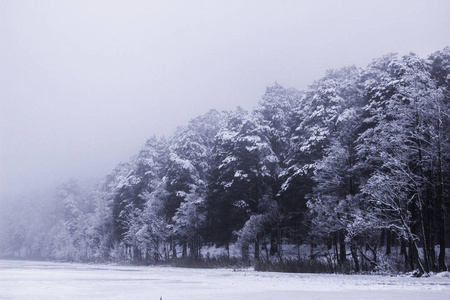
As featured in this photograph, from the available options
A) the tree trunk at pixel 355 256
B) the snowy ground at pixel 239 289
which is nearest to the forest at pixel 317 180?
the tree trunk at pixel 355 256

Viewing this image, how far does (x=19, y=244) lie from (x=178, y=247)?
3107 inches

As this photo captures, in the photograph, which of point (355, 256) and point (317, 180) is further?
point (317, 180)

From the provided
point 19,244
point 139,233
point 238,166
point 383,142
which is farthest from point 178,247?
point 19,244

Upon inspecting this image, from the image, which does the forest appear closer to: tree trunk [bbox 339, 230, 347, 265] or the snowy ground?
tree trunk [bbox 339, 230, 347, 265]

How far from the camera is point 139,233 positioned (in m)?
52.3

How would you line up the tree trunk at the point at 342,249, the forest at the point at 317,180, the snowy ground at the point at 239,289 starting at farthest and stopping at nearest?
the tree trunk at the point at 342,249
the forest at the point at 317,180
the snowy ground at the point at 239,289

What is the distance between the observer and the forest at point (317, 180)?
83.5 ft

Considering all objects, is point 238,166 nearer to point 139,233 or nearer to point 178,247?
point 139,233

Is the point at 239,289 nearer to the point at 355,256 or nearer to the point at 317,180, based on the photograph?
the point at 355,256

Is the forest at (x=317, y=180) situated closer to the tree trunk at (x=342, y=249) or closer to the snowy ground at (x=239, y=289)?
the tree trunk at (x=342, y=249)

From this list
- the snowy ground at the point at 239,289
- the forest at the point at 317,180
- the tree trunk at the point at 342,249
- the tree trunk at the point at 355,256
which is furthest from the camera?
the tree trunk at the point at 342,249

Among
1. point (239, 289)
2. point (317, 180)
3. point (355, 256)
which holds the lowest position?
point (239, 289)

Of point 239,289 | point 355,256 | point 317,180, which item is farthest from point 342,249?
point 239,289

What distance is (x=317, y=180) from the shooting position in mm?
32125
